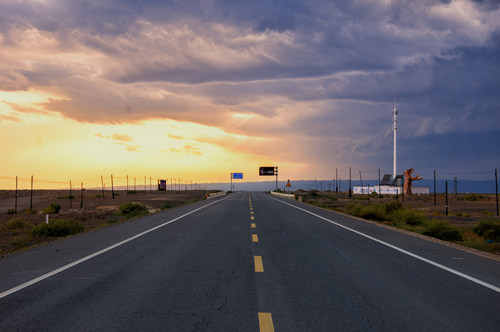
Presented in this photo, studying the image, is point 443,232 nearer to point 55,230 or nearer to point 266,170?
point 55,230

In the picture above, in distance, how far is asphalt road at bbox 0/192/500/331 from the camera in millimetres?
5059

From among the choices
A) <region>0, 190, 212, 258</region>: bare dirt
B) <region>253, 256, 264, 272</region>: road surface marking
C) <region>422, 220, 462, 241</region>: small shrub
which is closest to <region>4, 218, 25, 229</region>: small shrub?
<region>0, 190, 212, 258</region>: bare dirt

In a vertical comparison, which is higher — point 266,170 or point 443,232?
point 266,170

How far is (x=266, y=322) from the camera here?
4977 millimetres

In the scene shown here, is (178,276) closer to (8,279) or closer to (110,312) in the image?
(110,312)

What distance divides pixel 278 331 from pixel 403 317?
→ 5.95ft

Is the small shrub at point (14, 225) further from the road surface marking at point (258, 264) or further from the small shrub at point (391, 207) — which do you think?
the small shrub at point (391, 207)

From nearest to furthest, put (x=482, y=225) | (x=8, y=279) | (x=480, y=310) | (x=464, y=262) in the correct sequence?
(x=480, y=310) < (x=8, y=279) < (x=464, y=262) < (x=482, y=225)

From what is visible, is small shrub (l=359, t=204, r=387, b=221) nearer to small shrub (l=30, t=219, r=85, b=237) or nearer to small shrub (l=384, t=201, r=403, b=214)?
small shrub (l=384, t=201, r=403, b=214)

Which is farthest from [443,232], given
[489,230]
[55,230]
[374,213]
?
[55,230]

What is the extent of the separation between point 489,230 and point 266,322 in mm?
17209

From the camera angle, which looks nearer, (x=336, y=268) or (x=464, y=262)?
(x=336, y=268)

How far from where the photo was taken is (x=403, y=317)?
208 inches

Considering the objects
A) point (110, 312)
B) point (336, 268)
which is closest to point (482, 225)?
point (336, 268)
